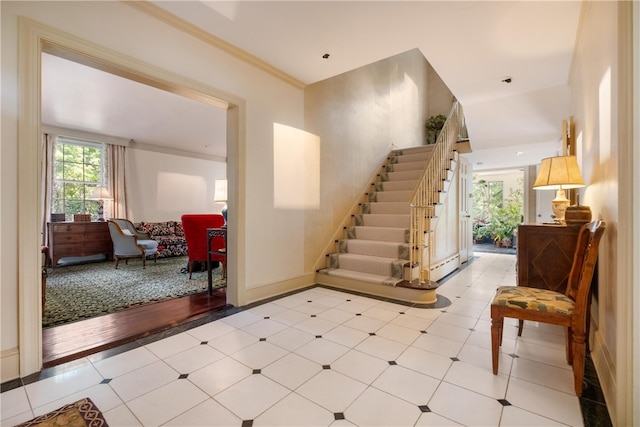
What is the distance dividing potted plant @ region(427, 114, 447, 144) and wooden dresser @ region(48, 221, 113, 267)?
29.6 ft

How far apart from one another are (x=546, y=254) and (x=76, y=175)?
8.72 meters

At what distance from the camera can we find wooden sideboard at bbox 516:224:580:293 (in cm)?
257

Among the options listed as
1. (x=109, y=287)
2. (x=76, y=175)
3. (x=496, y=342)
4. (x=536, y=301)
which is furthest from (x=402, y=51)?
(x=76, y=175)

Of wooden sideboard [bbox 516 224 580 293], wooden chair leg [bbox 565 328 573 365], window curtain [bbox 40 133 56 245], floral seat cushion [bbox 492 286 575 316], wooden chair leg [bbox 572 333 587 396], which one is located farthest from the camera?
window curtain [bbox 40 133 56 245]

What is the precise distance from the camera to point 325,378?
6.27 ft

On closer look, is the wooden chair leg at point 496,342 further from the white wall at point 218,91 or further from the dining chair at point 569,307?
the white wall at point 218,91

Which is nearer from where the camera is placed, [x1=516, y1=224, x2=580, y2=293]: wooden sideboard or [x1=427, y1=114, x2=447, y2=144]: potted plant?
[x1=516, y1=224, x2=580, y2=293]: wooden sideboard

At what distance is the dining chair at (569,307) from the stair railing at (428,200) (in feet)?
5.08

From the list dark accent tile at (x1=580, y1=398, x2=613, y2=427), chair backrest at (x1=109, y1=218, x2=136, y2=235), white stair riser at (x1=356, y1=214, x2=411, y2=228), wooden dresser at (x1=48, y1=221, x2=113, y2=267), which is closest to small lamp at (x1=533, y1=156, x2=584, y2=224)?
dark accent tile at (x1=580, y1=398, x2=613, y2=427)

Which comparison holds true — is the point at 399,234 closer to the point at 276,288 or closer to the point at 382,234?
the point at 382,234

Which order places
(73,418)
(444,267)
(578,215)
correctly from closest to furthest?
(73,418), (578,215), (444,267)

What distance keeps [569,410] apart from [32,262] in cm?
349

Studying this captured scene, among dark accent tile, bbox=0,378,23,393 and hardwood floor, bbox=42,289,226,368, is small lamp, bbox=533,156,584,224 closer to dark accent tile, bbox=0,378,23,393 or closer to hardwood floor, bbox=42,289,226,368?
hardwood floor, bbox=42,289,226,368

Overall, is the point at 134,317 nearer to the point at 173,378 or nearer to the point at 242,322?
the point at 242,322
